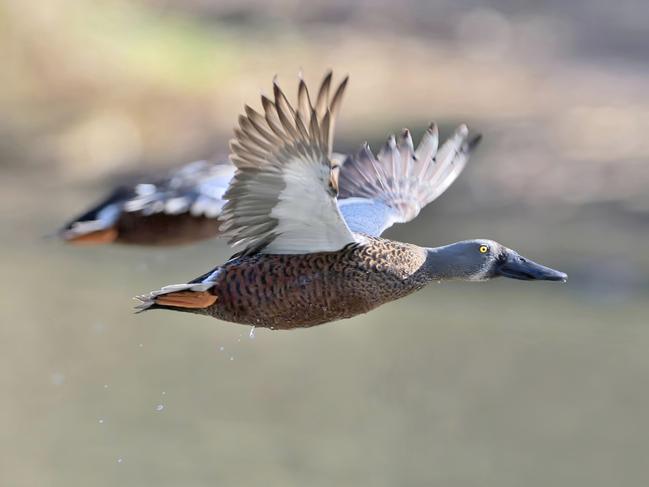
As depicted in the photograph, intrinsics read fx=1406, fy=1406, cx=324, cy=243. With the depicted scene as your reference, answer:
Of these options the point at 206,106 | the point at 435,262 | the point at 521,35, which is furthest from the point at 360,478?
the point at 521,35

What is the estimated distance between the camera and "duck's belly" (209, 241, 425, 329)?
5.24 m

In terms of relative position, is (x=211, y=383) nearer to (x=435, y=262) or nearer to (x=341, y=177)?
(x=341, y=177)

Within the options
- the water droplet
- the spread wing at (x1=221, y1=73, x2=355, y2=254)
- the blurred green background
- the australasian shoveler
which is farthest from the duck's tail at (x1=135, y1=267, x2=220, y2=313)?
the water droplet

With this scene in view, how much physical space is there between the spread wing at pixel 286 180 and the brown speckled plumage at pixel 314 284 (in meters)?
0.07

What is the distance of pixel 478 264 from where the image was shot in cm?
545

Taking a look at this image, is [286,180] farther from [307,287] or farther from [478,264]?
[478,264]

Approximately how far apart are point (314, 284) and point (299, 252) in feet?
0.48

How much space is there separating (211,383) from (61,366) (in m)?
1.11

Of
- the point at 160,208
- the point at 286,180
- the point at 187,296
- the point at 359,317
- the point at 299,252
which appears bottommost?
the point at 359,317

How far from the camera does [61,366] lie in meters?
9.98

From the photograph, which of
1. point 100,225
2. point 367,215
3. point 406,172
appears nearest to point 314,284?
point 367,215

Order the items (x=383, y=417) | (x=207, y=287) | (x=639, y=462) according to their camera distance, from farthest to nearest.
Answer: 1. (x=383, y=417)
2. (x=639, y=462)
3. (x=207, y=287)

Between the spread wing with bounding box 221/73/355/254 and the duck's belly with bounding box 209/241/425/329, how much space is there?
0.22ft

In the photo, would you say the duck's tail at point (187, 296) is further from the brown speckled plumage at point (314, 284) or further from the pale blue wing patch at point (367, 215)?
the pale blue wing patch at point (367, 215)
